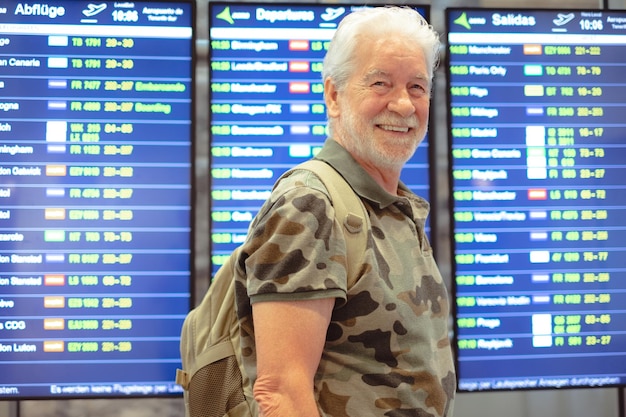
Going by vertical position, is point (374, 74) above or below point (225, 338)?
above

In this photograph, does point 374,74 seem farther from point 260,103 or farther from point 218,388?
point 260,103

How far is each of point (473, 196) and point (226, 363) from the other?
1622mm

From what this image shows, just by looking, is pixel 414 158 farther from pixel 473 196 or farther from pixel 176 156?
pixel 176 156

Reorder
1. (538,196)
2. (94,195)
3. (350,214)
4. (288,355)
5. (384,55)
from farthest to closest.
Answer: (538,196)
(94,195)
(384,55)
(350,214)
(288,355)

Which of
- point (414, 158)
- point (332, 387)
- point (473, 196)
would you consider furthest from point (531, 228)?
point (332, 387)

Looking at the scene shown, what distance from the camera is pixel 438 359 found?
5.19 feet

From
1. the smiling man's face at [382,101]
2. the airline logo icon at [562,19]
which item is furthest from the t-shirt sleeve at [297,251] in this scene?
the airline logo icon at [562,19]

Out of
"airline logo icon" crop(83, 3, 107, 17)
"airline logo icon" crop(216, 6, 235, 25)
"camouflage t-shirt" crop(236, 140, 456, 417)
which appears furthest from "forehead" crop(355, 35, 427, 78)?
"airline logo icon" crop(83, 3, 107, 17)

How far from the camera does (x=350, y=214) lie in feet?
4.88

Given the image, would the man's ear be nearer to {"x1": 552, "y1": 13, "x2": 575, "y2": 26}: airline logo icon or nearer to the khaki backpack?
the khaki backpack

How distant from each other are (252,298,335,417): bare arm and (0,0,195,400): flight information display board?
1.47 meters

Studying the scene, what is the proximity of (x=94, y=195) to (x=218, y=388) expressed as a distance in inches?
56.6

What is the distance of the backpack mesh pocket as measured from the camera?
5.15 ft

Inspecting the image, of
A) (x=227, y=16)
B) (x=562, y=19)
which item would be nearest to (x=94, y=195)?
(x=227, y=16)
